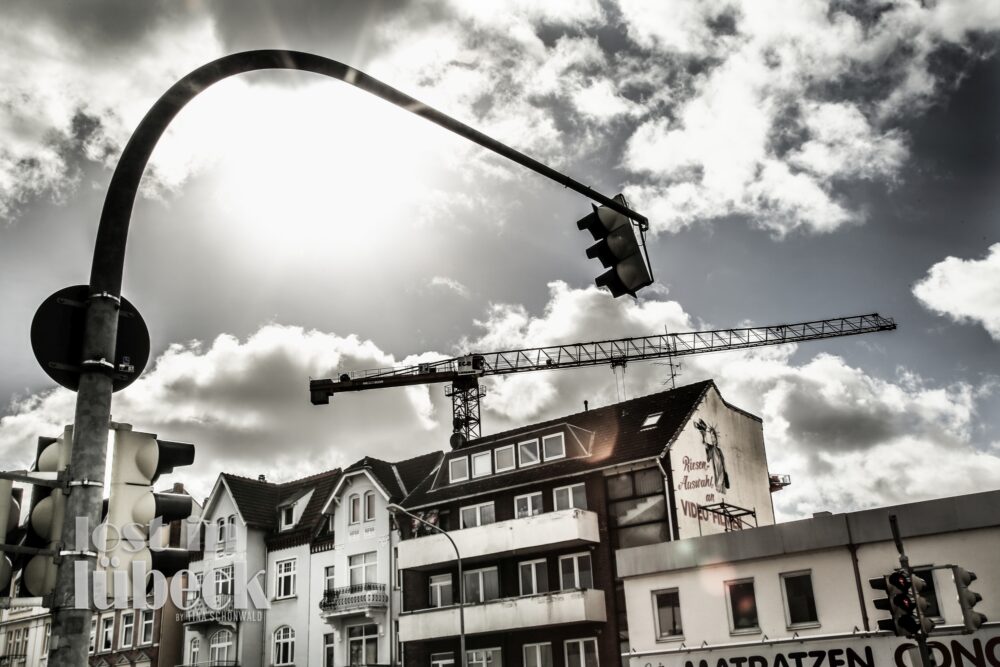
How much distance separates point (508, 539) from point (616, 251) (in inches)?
1380

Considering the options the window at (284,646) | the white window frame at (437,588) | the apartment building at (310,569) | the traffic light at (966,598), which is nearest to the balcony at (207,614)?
the apartment building at (310,569)

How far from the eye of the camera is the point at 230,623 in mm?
51406

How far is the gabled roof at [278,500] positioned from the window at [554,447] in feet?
43.7

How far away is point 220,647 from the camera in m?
52.1

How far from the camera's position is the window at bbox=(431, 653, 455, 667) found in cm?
4216

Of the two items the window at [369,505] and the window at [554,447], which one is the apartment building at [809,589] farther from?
the window at [369,505]

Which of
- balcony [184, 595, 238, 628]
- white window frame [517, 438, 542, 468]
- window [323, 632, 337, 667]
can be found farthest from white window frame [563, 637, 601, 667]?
balcony [184, 595, 238, 628]

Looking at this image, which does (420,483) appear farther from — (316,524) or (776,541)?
(776,541)

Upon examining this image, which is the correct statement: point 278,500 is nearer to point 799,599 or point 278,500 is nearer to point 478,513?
point 478,513

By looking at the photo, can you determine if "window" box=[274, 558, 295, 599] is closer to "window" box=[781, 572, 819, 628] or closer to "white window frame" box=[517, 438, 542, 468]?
"white window frame" box=[517, 438, 542, 468]

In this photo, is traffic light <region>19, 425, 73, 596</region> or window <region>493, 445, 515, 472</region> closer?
traffic light <region>19, 425, 73, 596</region>

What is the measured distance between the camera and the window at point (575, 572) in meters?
39.3

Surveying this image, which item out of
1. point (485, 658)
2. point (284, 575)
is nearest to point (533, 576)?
point (485, 658)

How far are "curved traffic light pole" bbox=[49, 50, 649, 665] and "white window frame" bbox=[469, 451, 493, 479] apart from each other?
40.9 m
